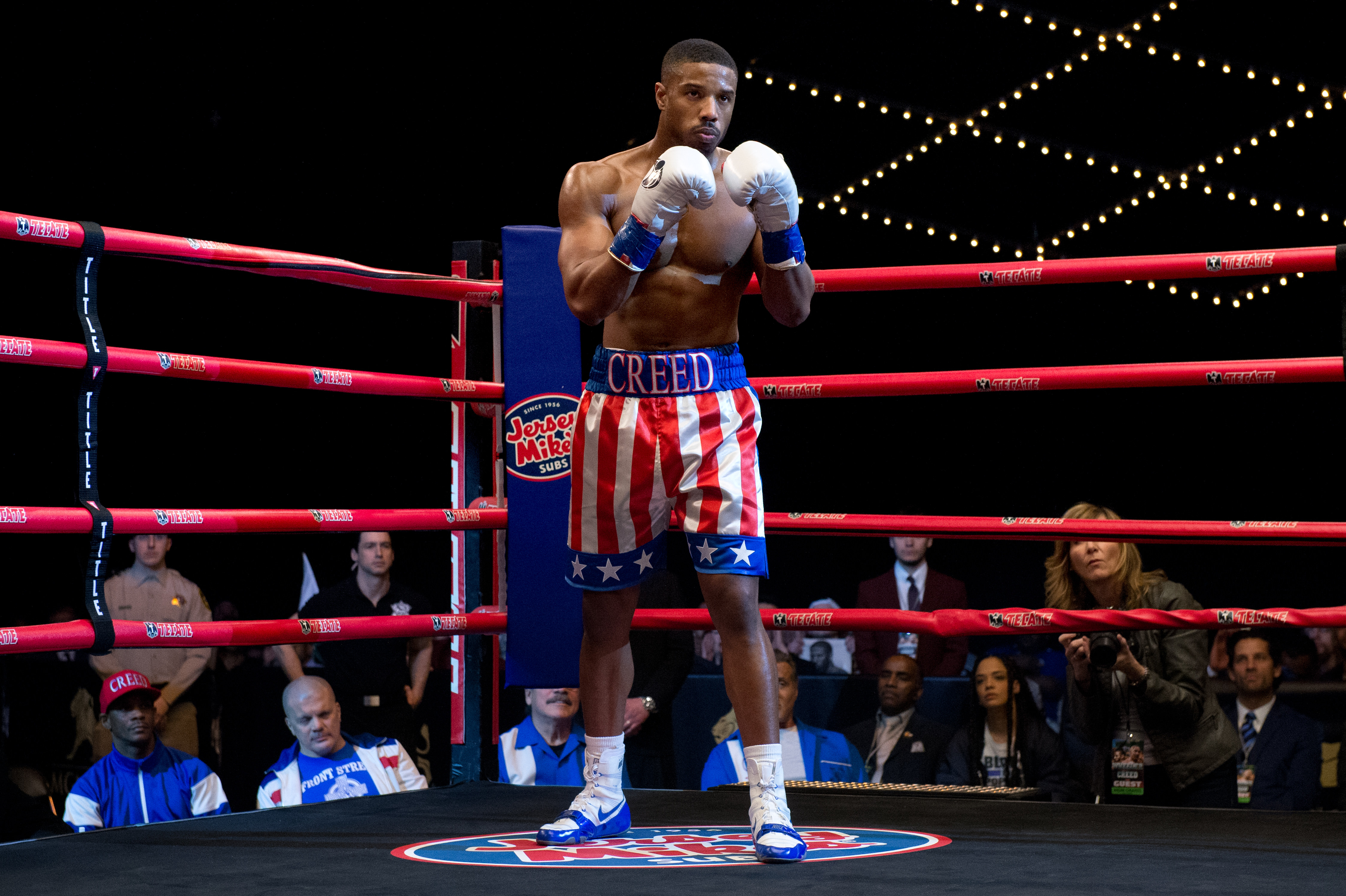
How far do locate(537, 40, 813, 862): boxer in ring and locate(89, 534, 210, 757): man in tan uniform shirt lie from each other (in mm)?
2323

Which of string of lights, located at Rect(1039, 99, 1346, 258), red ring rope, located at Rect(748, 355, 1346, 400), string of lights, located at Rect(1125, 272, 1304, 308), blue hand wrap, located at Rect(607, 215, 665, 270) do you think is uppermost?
string of lights, located at Rect(1039, 99, 1346, 258)

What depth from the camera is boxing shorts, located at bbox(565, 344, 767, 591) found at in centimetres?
209

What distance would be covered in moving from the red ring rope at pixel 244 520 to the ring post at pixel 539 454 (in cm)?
8

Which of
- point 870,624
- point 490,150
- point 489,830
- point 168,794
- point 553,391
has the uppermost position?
point 490,150

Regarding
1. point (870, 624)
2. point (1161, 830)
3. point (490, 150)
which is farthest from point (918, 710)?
point (490, 150)

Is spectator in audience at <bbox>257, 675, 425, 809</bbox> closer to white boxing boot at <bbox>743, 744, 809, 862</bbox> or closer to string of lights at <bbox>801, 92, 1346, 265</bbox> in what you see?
white boxing boot at <bbox>743, 744, 809, 862</bbox>

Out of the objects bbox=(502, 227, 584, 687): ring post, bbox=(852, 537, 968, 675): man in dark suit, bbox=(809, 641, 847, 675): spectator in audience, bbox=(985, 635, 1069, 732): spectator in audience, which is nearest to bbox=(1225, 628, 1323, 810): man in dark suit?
bbox=(985, 635, 1069, 732): spectator in audience

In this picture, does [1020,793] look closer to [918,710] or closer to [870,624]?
[870,624]

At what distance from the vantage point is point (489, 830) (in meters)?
2.18

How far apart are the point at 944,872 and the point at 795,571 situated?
4537 millimetres

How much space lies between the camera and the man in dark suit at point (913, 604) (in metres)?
4.32

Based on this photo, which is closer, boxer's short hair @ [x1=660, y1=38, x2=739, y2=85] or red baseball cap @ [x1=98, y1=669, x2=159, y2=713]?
boxer's short hair @ [x1=660, y1=38, x2=739, y2=85]

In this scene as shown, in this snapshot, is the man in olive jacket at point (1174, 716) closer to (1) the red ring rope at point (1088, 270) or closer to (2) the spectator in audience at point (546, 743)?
(1) the red ring rope at point (1088, 270)

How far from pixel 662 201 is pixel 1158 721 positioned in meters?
1.75
